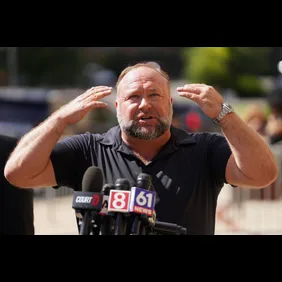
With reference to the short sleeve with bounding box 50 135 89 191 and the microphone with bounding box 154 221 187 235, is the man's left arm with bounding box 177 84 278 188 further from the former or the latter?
the short sleeve with bounding box 50 135 89 191

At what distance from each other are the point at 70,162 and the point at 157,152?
474 millimetres

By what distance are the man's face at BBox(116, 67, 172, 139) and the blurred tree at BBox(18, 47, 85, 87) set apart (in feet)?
95.8

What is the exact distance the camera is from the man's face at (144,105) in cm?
346

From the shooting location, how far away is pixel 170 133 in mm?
3717

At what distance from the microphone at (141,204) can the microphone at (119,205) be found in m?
0.02

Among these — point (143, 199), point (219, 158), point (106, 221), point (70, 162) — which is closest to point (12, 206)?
point (70, 162)

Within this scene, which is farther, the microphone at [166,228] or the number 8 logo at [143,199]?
the microphone at [166,228]

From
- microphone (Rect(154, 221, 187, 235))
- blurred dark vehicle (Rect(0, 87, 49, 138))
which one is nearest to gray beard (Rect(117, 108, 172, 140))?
microphone (Rect(154, 221, 187, 235))

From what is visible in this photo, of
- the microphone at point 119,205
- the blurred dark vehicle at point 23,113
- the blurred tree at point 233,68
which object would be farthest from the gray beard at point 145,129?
the blurred tree at point 233,68

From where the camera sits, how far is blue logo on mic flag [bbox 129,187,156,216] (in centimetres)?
259

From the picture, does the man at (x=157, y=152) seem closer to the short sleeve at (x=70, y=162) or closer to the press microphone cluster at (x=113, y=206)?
the short sleeve at (x=70, y=162)

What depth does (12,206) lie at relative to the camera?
3.92 m
